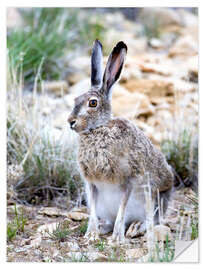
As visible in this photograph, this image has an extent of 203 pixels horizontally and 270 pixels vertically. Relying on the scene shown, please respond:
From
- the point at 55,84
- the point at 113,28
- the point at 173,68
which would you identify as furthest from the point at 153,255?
the point at 113,28

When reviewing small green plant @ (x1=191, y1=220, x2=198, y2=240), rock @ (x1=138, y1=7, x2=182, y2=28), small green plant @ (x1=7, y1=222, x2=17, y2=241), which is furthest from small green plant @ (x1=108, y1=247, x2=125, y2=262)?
rock @ (x1=138, y1=7, x2=182, y2=28)

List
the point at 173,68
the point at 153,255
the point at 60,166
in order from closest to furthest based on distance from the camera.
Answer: the point at 153,255 < the point at 60,166 < the point at 173,68

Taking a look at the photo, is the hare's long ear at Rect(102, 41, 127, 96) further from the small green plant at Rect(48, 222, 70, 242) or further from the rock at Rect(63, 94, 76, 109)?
the rock at Rect(63, 94, 76, 109)

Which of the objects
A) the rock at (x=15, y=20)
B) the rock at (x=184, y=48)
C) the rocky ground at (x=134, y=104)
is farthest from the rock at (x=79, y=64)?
the rock at (x=184, y=48)

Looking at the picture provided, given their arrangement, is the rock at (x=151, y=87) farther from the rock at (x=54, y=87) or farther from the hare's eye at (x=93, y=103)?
the hare's eye at (x=93, y=103)

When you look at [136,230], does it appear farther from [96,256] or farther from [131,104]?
[131,104]

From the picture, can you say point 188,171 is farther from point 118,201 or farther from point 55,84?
point 55,84
